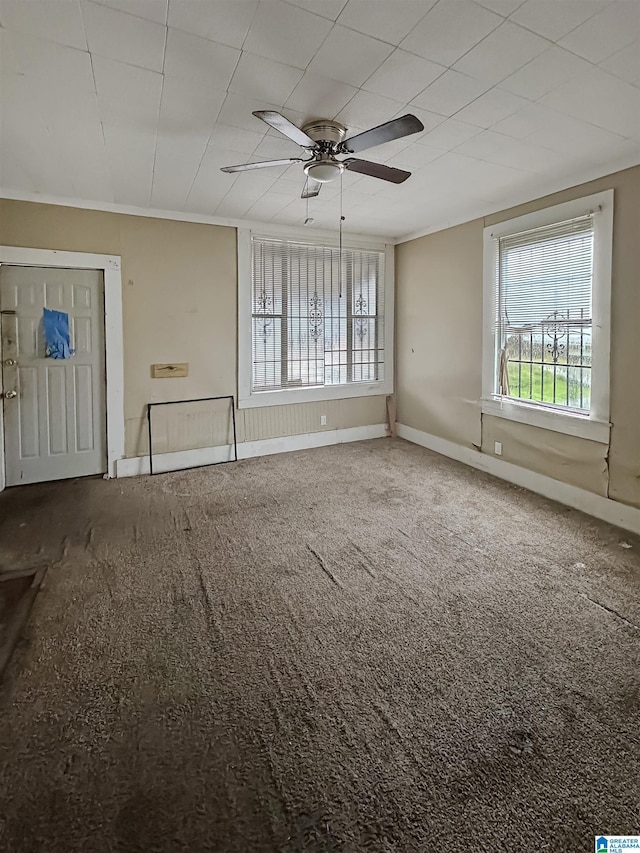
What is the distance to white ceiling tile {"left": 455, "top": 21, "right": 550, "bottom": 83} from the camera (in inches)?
75.5

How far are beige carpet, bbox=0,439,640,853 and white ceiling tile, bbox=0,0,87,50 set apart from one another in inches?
104

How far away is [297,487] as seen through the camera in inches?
171

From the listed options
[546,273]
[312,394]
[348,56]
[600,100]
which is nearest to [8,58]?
[348,56]

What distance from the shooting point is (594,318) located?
3.58 meters

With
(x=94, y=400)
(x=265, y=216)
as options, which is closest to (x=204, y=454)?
(x=94, y=400)

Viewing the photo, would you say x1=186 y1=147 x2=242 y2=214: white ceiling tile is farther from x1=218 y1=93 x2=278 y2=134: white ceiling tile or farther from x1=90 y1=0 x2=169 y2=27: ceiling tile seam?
x1=90 y1=0 x2=169 y2=27: ceiling tile seam

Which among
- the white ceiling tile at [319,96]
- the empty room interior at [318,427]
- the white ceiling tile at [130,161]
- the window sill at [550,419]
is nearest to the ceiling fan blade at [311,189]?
the empty room interior at [318,427]

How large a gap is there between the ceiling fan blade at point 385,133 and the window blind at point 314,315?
279cm

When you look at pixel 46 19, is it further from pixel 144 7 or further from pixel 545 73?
pixel 545 73

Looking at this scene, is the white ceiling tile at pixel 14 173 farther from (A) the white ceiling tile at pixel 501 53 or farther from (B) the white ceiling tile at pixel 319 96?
(A) the white ceiling tile at pixel 501 53

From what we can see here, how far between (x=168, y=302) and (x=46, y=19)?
9.65 feet

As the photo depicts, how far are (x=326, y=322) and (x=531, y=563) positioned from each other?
3.70m

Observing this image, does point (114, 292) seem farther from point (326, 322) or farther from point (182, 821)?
point (182, 821)

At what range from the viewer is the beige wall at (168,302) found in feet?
13.9
